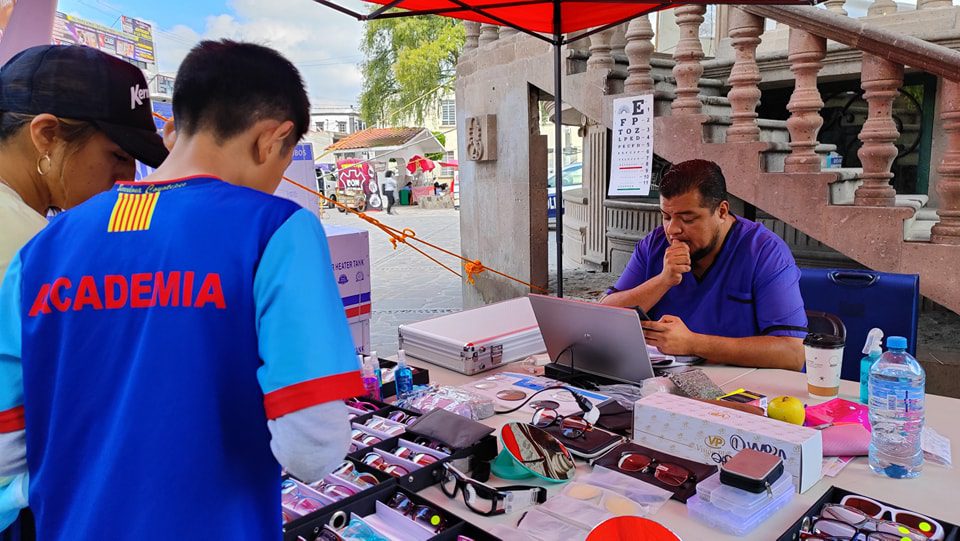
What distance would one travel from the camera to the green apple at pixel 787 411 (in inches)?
61.3

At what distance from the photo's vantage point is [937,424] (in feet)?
5.57

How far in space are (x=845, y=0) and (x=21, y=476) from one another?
6.05m

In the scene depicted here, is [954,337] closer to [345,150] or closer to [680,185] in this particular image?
[680,185]

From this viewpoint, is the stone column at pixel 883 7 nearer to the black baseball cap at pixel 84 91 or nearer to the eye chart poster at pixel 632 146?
the eye chart poster at pixel 632 146

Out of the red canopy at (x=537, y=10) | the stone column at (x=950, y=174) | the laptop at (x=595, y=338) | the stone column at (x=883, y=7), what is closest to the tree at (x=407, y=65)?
the stone column at (x=883, y=7)

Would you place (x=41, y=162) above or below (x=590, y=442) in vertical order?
above

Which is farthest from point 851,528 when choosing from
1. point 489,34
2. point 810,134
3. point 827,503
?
point 489,34

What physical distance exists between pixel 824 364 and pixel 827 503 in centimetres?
69

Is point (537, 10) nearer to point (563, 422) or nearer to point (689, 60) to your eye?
point (689, 60)

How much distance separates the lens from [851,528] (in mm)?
1167

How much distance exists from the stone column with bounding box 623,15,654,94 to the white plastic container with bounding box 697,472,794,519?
9.81 ft

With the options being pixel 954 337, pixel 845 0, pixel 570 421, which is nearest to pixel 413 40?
pixel 845 0

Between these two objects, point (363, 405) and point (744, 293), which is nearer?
point (363, 405)

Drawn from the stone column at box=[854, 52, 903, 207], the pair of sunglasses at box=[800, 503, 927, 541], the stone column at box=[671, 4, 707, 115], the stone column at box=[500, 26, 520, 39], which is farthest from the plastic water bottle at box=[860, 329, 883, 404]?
the stone column at box=[500, 26, 520, 39]
